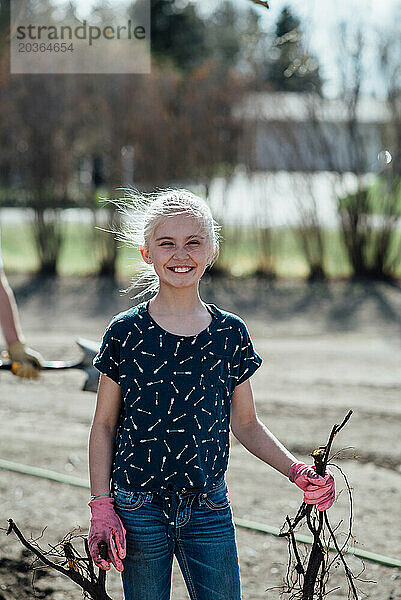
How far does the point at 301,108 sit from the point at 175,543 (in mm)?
9826

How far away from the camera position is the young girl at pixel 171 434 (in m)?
2.16

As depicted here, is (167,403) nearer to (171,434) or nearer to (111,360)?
(171,434)

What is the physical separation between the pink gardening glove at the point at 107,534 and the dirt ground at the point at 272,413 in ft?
4.02

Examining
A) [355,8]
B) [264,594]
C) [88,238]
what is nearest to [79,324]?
[88,238]

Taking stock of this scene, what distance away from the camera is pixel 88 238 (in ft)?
40.7

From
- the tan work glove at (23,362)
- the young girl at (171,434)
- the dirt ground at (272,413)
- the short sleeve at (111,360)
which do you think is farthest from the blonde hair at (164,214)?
the dirt ground at (272,413)

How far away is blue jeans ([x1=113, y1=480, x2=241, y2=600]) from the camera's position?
7.07ft

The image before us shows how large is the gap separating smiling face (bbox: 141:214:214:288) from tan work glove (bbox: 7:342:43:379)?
1.28 meters

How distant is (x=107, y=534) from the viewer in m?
2.10

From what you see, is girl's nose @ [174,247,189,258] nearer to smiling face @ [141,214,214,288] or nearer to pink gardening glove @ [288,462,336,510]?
smiling face @ [141,214,214,288]

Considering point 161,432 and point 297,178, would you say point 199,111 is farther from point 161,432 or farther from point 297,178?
point 161,432

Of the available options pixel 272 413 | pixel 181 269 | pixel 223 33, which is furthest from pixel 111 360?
pixel 223 33

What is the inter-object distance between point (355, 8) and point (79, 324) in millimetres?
5157

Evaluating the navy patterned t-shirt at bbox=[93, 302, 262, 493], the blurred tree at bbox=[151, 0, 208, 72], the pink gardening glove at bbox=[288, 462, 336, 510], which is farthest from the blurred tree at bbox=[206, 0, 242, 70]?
the pink gardening glove at bbox=[288, 462, 336, 510]
